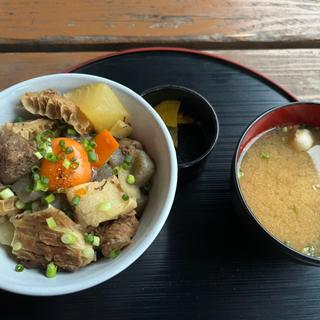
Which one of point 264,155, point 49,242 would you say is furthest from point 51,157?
point 264,155

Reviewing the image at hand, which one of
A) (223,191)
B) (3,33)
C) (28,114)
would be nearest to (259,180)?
(223,191)

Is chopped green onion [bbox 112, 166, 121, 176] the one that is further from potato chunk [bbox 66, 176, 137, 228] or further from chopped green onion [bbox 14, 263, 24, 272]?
chopped green onion [bbox 14, 263, 24, 272]


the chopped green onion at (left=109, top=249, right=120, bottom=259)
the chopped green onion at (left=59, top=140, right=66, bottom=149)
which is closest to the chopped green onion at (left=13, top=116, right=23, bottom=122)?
the chopped green onion at (left=59, top=140, right=66, bottom=149)

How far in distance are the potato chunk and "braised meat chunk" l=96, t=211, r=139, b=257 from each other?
0.02 metres

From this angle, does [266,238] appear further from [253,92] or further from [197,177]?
[253,92]

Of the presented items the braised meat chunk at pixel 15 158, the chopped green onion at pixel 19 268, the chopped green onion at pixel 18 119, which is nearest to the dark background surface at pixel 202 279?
the chopped green onion at pixel 19 268

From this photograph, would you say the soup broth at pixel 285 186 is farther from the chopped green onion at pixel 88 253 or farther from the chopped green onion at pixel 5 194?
the chopped green onion at pixel 5 194

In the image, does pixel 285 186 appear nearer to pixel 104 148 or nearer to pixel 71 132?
pixel 104 148

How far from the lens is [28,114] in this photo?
1.40m

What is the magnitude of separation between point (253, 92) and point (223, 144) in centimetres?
28

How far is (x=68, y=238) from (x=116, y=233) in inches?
5.4

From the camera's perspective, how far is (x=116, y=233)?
47.5 inches

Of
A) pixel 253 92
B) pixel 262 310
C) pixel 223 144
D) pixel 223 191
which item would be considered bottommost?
pixel 262 310

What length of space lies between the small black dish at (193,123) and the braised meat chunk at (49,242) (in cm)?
47
